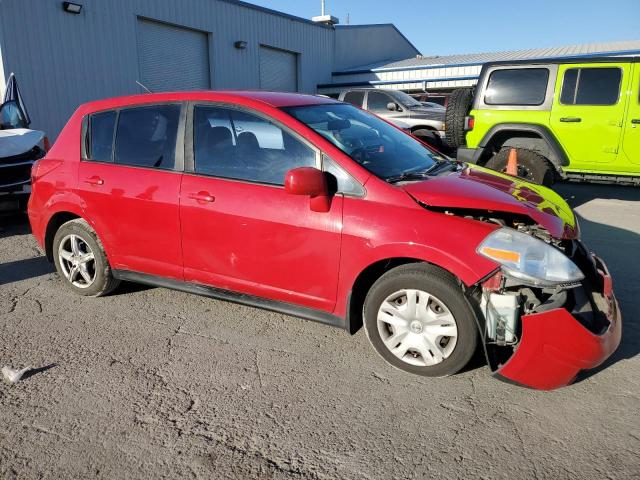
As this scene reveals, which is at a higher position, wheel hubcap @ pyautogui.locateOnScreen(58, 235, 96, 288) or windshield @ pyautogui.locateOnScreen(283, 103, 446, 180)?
windshield @ pyautogui.locateOnScreen(283, 103, 446, 180)

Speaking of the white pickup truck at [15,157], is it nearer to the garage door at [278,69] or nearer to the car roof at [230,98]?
the car roof at [230,98]

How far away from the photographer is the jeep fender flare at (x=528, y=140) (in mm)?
7301

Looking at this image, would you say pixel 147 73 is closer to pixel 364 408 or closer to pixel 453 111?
pixel 453 111

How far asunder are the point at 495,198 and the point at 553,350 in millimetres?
914

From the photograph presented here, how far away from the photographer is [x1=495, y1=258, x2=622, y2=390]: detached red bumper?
2.67 metres

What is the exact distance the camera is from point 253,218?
3387 mm

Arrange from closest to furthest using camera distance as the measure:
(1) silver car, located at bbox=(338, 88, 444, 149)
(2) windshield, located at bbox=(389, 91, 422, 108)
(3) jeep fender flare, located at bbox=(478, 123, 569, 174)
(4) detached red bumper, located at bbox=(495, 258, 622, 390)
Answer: (4) detached red bumper, located at bbox=(495, 258, 622, 390)
(3) jeep fender flare, located at bbox=(478, 123, 569, 174)
(1) silver car, located at bbox=(338, 88, 444, 149)
(2) windshield, located at bbox=(389, 91, 422, 108)

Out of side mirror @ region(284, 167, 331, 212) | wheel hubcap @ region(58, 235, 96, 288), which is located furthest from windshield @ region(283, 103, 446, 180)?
wheel hubcap @ region(58, 235, 96, 288)

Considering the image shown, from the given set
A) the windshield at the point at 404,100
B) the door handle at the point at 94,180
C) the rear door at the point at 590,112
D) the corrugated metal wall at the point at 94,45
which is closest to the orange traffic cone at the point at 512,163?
the rear door at the point at 590,112

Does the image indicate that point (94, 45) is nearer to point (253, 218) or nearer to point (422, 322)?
point (253, 218)

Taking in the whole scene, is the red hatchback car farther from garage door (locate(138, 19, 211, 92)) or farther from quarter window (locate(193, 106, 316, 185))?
garage door (locate(138, 19, 211, 92))

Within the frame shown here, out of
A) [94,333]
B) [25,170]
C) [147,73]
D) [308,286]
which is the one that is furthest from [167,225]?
[147,73]

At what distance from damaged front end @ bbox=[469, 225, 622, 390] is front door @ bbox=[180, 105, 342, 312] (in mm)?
961

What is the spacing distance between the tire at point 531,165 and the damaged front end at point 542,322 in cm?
470
